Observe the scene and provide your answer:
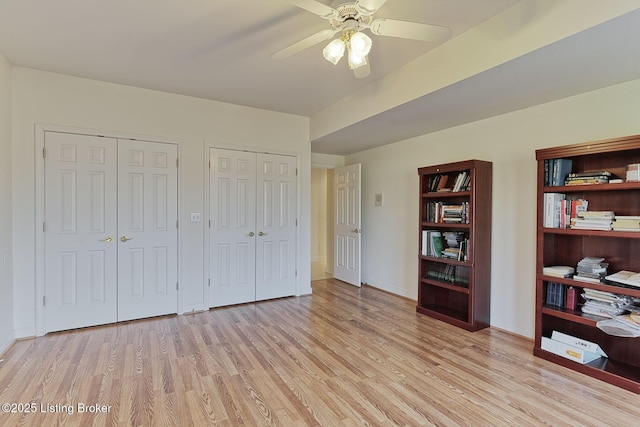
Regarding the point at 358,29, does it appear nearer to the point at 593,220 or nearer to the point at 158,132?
the point at 593,220

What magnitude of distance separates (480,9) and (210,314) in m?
3.80

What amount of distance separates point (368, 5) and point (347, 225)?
3.86 metres

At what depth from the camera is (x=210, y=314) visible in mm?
3756

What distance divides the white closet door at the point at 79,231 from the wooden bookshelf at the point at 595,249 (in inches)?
161

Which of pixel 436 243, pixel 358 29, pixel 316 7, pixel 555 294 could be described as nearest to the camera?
pixel 316 7

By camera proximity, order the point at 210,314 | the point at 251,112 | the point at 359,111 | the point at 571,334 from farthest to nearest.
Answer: the point at 251,112 < the point at 210,314 < the point at 359,111 < the point at 571,334

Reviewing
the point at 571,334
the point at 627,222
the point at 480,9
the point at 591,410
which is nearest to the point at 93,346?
the point at 591,410

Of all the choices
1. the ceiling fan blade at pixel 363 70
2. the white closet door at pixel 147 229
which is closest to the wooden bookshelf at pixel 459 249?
the ceiling fan blade at pixel 363 70

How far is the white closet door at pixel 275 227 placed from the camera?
13.9 ft

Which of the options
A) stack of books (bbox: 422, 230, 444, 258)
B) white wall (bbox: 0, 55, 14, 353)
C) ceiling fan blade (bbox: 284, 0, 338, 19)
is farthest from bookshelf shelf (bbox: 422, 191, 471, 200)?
white wall (bbox: 0, 55, 14, 353)

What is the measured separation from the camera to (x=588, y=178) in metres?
2.48

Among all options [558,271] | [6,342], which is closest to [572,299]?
[558,271]

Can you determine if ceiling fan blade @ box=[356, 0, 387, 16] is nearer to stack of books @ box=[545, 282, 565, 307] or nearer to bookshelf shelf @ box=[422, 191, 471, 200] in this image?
bookshelf shelf @ box=[422, 191, 471, 200]

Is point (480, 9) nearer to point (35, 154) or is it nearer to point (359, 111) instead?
point (359, 111)
